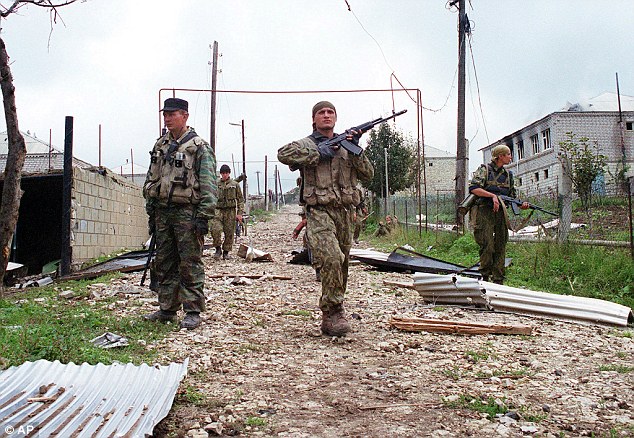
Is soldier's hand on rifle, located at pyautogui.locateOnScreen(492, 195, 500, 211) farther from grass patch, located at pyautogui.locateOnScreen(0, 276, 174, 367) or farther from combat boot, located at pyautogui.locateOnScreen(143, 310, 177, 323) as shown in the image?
grass patch, located at pyautogui.locateOnScreen(0, 276, 174, 367)

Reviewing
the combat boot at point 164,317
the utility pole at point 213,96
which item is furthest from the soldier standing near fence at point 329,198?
the utility pole at point 213,96

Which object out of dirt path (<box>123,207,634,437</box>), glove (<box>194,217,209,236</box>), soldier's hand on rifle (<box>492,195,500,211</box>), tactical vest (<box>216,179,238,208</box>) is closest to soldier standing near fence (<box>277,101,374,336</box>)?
dirt path (<box>123,207,634,437</box>)

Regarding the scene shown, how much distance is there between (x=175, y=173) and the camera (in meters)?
5.12

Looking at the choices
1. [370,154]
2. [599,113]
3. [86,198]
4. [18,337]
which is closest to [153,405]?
[18,337]

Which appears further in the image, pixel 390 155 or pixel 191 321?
pixel 390 155

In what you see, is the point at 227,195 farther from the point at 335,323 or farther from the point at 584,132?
the point at 584,132

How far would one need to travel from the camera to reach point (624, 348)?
4449 millimetres

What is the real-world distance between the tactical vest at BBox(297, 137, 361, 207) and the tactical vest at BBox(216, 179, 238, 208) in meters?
6.67

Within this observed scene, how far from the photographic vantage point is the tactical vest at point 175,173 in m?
5.09

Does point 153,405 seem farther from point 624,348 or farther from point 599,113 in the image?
point 599,113

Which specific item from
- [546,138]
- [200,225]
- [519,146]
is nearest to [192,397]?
[200,225]

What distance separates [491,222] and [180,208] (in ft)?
13.3

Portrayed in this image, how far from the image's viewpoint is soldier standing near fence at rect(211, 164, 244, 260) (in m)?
11.5

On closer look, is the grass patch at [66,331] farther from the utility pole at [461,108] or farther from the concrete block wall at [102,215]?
the utility pole at [461,108]
